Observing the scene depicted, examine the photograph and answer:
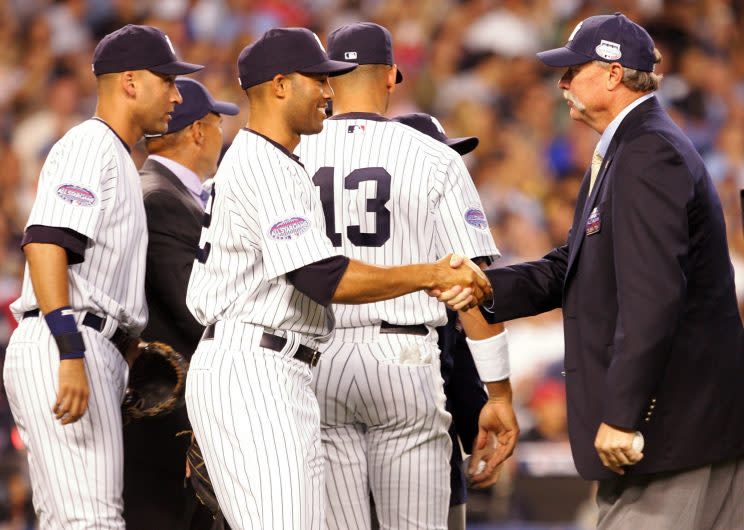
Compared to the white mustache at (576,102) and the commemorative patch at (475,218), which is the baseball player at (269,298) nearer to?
the commemorative patch at (475,218)

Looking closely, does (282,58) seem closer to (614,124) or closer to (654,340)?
(614,124)

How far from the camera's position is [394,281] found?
336 cm

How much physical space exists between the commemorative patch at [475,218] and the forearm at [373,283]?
0.62 m

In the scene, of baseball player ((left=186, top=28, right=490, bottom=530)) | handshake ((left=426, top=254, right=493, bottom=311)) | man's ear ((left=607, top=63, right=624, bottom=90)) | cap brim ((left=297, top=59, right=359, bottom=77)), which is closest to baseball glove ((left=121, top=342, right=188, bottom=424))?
baseball player ((left=186, top=28, right=490, bottom=530))

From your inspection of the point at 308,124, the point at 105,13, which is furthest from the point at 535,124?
the point at 308,124

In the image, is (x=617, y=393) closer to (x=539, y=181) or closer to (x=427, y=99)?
(x=539, y=181)

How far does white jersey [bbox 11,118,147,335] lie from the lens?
3.76 meters

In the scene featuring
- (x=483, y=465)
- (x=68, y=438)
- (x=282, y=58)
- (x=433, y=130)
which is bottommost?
(x=483, y=465)

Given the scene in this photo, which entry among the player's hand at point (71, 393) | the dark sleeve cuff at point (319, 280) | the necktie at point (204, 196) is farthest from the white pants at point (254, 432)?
the necktie at point (204, 196)

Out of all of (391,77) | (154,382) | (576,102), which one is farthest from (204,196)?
(576,102)

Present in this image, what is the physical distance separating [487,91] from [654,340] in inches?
261

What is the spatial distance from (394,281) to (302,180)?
0.40m

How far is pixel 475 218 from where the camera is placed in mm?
4047

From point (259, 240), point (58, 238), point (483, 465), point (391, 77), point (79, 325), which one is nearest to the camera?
point (259, 240)
